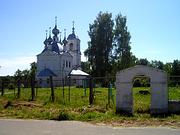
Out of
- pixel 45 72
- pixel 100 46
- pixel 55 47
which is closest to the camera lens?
pixel 100 46

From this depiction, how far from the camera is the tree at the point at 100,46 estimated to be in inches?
2648

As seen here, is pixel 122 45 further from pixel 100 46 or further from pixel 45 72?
pixel 45 72

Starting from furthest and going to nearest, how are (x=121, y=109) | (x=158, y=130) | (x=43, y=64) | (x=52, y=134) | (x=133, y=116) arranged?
(x=43, y=64), (x=121, y=109), (x=133, y=116), (x=158, y=130), (x=52, y=134)

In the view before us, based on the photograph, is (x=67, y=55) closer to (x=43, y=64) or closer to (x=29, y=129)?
(x=43, y=64)

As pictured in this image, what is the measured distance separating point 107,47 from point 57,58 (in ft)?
56.3

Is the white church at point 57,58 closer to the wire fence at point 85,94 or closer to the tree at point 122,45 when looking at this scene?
the tree at point 122,45

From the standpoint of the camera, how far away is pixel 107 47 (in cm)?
6806

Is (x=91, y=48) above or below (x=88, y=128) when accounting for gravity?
above

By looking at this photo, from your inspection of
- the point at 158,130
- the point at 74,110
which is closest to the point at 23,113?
the point at 74,110

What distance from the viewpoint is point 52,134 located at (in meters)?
13.0

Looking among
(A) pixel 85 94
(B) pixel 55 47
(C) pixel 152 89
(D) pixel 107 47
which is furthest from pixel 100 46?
(C) pixel 152 89

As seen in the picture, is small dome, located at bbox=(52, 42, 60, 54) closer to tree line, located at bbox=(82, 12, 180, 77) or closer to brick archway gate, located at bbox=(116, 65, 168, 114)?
tree line, located at bbox=(82, 12, 180, 77)

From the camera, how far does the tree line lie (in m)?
67.1

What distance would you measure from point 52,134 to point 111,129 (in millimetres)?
2512
